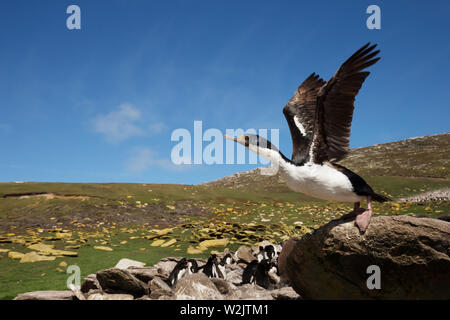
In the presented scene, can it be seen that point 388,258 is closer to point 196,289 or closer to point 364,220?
point 364,220

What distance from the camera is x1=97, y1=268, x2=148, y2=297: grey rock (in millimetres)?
6827

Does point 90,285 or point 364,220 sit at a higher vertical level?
point 364,220

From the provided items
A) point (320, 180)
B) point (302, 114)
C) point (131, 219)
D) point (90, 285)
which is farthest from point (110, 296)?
point (131, 219)

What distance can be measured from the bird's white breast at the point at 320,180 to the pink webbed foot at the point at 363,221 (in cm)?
34

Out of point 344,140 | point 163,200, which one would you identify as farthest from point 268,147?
point 163,200

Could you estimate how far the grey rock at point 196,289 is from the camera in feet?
21.2

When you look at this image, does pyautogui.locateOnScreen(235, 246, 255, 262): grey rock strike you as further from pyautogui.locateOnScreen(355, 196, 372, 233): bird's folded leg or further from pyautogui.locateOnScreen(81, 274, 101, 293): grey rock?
pyautogui.locateOnScreen(355, 196, 372, 233): bird's folded leg

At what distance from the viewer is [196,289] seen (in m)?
6.59

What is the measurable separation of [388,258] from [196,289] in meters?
3.60

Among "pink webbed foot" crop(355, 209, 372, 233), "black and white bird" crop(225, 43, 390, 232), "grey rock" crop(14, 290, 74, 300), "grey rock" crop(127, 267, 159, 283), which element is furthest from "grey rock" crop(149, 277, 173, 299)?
"pink webbed foot" crop(355, 209, 372, 233)

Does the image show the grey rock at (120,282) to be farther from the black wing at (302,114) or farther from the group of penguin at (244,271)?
the black wing at (302,114)

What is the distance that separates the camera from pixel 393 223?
5.61 meters

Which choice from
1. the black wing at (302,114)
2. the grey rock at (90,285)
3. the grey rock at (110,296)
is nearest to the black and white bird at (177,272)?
the grey rock at (110,296)
